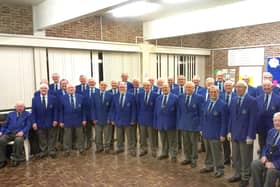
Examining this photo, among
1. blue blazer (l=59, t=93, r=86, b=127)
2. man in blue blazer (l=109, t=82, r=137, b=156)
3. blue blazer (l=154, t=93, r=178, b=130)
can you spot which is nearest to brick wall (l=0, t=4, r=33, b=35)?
blue blazer (l=59, t=93, r=86, b=127)

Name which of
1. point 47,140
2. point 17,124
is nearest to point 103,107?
point 47,140

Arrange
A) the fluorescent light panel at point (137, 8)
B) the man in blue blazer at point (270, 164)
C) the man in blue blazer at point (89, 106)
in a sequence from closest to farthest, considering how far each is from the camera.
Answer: the man in blue blazer at point (270, 164) → the man in blue blazer at point (89, 106) → the fluorescent light panel at point (137, 8)

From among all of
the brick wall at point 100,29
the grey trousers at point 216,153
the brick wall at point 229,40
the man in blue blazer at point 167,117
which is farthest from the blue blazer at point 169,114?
the brick wall at point 229,40

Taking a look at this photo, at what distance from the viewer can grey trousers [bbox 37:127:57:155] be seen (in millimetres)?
5406

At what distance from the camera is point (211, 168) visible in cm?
444

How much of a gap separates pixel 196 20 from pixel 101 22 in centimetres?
281

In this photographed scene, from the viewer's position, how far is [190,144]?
476cm

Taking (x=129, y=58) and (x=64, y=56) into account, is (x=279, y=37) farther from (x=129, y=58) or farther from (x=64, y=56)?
(x=64, y=56)

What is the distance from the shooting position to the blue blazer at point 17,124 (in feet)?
16.9

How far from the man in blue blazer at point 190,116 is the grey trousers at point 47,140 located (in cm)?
261

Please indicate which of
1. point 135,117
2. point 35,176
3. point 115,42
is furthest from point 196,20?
point 35,176

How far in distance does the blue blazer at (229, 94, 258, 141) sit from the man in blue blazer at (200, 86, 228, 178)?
0.27 meters

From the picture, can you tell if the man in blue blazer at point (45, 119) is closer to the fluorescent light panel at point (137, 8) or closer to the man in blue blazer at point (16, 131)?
the man in blue blazer at point (16, 131)

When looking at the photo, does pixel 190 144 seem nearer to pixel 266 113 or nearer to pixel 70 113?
pixel 266 113
